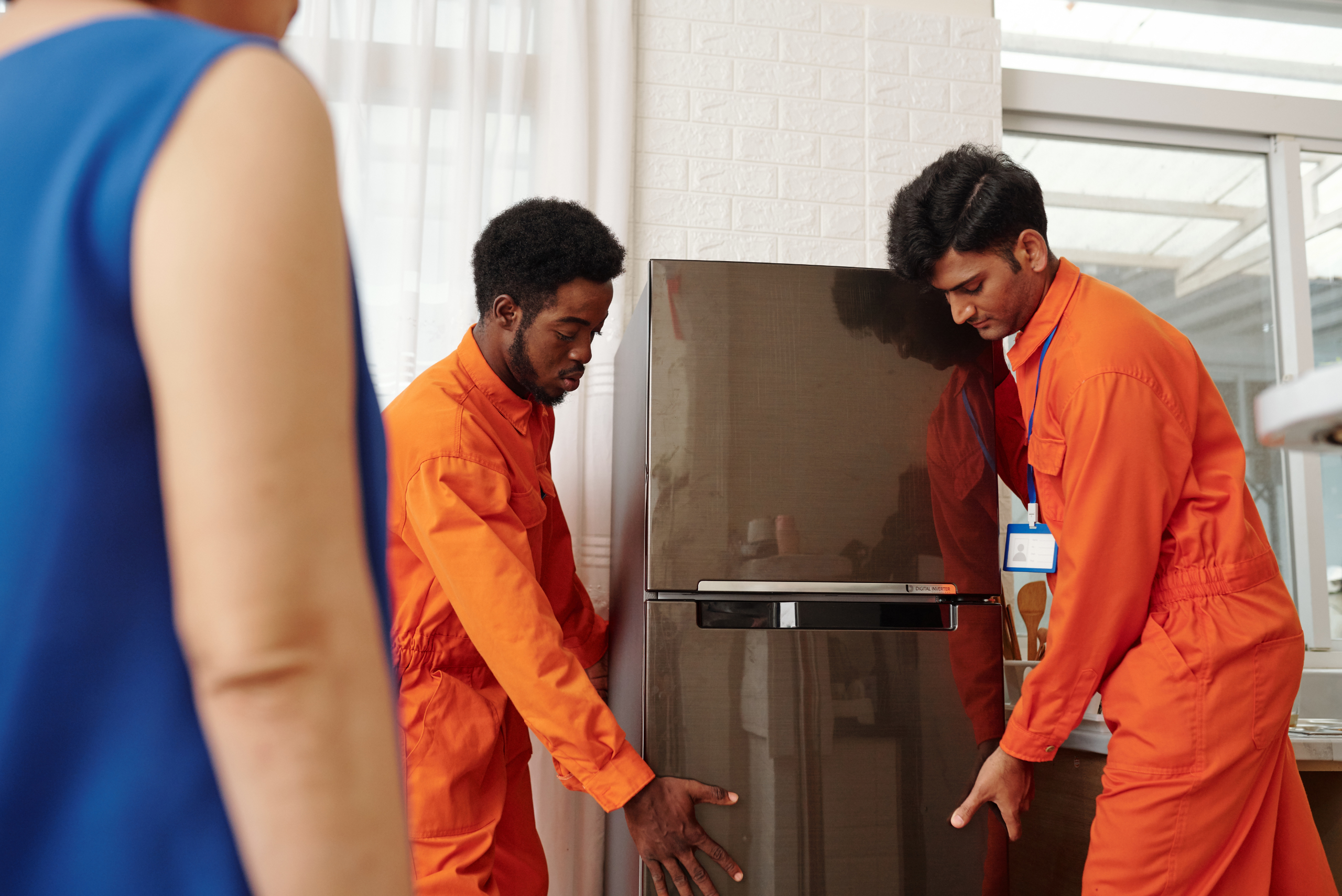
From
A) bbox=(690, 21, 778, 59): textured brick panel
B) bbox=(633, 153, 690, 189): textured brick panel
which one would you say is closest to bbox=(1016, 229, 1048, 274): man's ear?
bbox=(633, 153, 690, 189): textured brick panel

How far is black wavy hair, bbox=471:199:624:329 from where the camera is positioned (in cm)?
156

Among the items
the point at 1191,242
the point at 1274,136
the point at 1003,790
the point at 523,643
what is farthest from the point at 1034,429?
the point at 1274,136

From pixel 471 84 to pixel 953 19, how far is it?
118cm

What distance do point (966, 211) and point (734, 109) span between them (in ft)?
2.87

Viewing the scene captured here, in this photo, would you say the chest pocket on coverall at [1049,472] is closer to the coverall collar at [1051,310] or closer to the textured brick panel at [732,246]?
the coverall collar at [1051,310]

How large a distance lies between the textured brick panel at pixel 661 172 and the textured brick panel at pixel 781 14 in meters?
0.39

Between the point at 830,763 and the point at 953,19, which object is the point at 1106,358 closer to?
the point at 830,763

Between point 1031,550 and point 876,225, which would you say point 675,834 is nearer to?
point 1031,550

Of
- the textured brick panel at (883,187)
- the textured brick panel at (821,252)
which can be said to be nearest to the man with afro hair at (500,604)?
the textured brick panel at (821,252)

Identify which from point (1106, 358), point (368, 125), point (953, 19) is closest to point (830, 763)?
point (1106, 358)

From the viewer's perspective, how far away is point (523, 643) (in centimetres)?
128

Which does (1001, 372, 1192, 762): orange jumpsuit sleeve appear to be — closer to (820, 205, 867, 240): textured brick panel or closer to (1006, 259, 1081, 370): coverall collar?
(1006, 259, 1081, 370): coverall collar

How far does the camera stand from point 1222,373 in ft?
8.33

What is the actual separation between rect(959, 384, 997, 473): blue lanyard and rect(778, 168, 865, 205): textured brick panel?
79 cm
